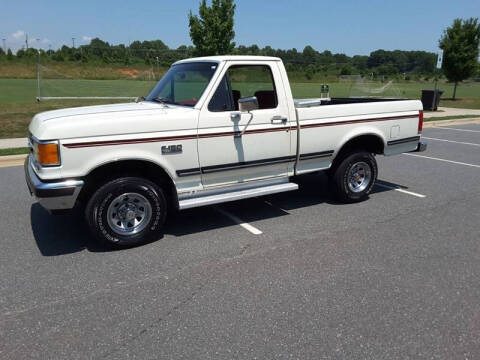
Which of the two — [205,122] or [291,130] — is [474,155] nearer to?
[291,130]

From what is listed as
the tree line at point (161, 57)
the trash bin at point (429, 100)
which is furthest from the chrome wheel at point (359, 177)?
the tree line at point (161, 57)

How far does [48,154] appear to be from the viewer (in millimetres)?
4117

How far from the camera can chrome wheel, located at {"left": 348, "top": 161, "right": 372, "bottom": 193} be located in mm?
6234

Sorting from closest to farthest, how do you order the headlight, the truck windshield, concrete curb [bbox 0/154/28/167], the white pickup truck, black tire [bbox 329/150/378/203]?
the headlight → the white pickup truck → the truck windshield → black tire [bbox 329/150/378/203] → concrete curb [bbox 0/154/28/167]

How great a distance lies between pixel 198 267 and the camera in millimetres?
4199

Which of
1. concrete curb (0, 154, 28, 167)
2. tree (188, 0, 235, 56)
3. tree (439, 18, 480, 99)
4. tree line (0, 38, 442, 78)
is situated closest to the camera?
concrete curb (0, 154, 28, 167)

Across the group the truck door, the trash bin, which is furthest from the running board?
the trash bin

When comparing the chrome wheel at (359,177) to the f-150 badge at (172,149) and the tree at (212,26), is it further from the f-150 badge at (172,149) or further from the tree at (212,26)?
the tree at (212,26)

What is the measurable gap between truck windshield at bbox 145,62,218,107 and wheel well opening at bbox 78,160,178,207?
0.92 meters

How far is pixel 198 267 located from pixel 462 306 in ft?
7.95

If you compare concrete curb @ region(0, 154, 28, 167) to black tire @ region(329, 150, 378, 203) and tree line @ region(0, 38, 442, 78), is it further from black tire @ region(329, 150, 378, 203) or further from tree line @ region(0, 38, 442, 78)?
tree line @ region(0, 38, 442, 78)

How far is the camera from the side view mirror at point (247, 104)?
4.91 m

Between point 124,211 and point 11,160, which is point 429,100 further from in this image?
point 124,211

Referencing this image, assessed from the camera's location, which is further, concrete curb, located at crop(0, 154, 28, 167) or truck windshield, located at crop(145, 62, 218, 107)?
concrete curb, located at crop(0, 154, 28, 167)
